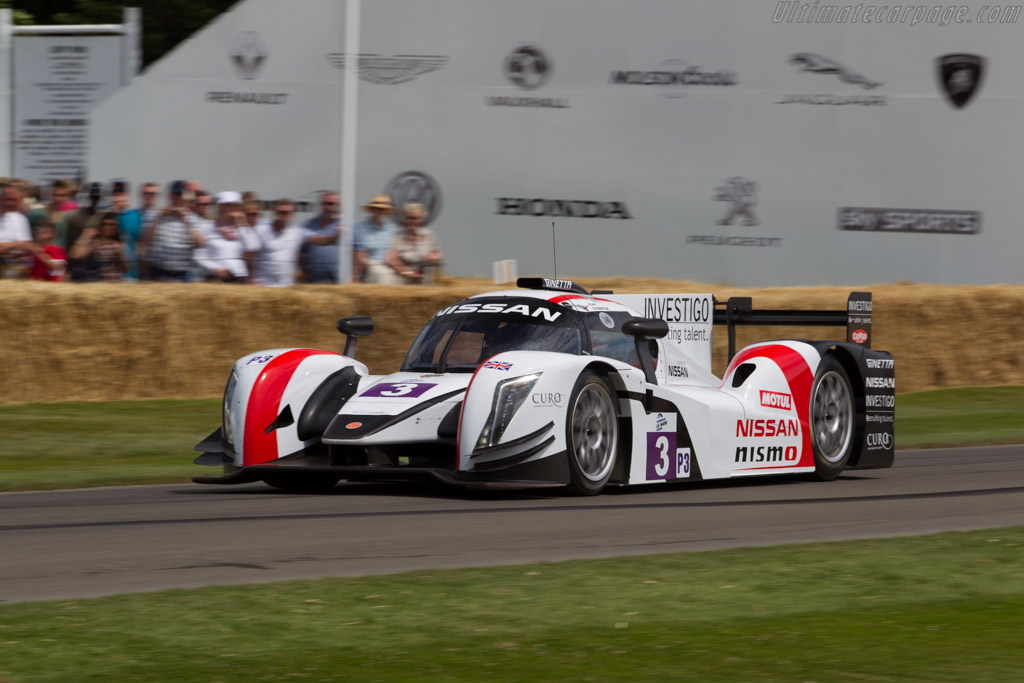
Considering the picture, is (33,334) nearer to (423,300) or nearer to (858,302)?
(423,300)

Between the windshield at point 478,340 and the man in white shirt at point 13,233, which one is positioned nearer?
the windshield at point 478,340

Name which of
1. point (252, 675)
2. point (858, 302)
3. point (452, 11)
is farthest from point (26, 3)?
point (252, 675)

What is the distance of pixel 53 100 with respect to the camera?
2119 cm

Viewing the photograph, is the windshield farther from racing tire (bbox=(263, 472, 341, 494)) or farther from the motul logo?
the motul logo

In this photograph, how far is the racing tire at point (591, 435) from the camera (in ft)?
29.4

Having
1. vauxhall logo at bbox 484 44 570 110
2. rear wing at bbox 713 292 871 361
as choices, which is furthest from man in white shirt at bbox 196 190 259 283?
rear wing at bbox 713 292 871 361

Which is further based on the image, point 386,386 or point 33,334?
point 33,334

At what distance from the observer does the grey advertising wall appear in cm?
1909

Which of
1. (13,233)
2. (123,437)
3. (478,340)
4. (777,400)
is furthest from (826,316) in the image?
(13,233)

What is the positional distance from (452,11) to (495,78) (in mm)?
993

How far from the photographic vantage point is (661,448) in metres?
9.62

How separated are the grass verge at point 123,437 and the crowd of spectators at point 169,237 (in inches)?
59.5

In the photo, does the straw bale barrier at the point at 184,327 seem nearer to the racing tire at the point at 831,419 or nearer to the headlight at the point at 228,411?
the headlight at the point at 228,411
